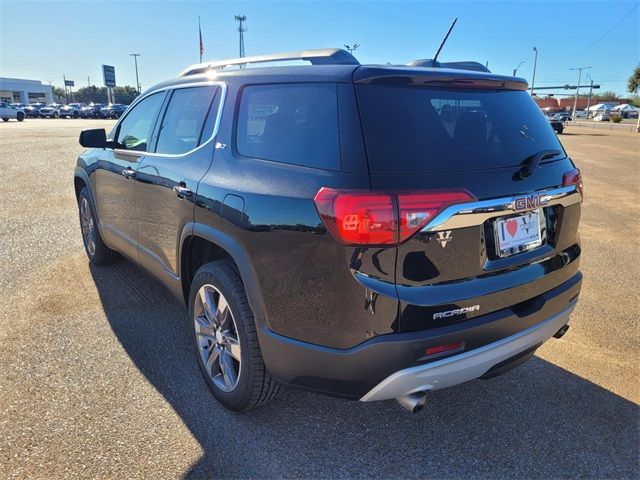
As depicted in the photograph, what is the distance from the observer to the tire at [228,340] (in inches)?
99.1

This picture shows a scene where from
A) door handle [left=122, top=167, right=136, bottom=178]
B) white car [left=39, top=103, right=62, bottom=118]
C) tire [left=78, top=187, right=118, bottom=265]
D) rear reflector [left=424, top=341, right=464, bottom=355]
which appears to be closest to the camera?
rear reflector [left=424, top=341, right=464, bottom=355]

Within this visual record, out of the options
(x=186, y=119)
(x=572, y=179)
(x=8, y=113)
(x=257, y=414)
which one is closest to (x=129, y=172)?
(x=186, y=119)

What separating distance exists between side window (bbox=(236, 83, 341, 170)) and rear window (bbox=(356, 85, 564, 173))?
17cm

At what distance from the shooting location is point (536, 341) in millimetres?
2516

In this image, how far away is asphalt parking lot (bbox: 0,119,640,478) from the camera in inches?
95.3

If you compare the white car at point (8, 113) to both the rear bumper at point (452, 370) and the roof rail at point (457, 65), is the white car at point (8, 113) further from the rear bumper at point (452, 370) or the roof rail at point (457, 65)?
the rear bumper at point (452, 370)

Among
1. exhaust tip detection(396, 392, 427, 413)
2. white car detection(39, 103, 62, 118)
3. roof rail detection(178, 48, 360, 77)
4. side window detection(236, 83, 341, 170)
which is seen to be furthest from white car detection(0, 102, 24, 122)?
exhaust tip detection(396, 392, 427, 413)

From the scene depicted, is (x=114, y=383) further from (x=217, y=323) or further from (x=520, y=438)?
(x=520, y=438)

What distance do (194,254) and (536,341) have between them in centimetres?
201

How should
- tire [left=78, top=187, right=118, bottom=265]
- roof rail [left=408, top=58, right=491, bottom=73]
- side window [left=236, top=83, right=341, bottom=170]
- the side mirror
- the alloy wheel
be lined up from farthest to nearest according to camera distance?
tire [left=78, top=187, right=118, bottom=265]
the side mirror
roof rail [left=408, top=58, right=491, bottom=73]
the alloy wheel
side window [left=236, top=83, right=341, bottom=170]

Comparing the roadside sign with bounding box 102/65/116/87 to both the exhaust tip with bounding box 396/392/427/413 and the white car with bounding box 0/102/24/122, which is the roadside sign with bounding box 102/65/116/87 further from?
the exhaust tip with bounding box 396/392/427/413

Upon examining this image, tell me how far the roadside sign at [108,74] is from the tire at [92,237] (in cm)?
8342

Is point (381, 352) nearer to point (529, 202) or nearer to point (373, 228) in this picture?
point (373, 228)

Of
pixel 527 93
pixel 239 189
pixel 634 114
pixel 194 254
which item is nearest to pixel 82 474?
pixel 194 254
